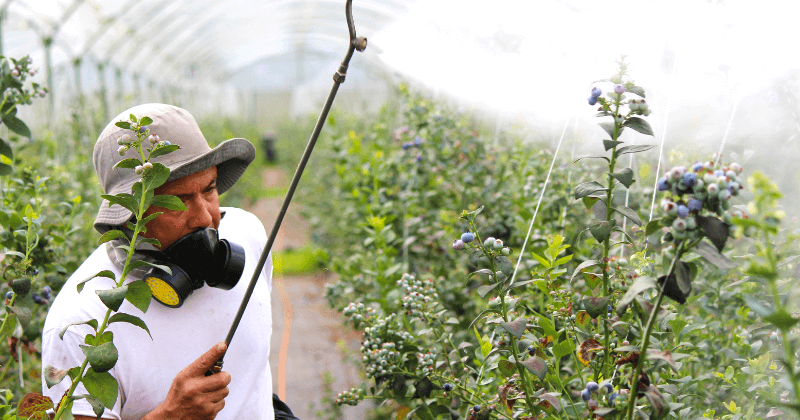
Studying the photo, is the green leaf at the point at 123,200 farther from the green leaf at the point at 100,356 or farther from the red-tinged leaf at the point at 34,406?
the red-tinged leaf at the point at 34,406

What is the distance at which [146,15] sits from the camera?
7668 mm

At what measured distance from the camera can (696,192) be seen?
2.22 feet

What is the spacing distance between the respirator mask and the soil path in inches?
46.6

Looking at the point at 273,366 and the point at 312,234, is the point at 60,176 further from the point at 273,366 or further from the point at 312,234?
the point at 312,234

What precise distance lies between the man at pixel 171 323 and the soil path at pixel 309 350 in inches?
42.4

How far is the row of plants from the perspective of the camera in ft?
2.36

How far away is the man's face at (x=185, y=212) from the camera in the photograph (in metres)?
1.22

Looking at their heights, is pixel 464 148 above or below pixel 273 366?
above

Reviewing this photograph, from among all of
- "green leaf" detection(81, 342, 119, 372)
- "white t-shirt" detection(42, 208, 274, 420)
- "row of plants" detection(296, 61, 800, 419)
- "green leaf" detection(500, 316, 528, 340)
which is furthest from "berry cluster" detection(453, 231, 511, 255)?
"white t-shirt" detection(42, 208, 274, 420)

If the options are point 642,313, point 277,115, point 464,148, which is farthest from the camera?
point 277,115

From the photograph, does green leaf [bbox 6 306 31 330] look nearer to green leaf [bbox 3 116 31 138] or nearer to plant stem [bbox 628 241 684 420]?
A: green leaf [bbox 3 116 31 138]

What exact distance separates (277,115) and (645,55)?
73.2ft

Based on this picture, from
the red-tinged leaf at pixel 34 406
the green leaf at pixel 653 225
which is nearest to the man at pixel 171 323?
the red-tinged leaf at pixel 34 406

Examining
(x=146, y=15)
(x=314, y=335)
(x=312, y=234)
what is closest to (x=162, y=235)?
(x=314, y=335)
